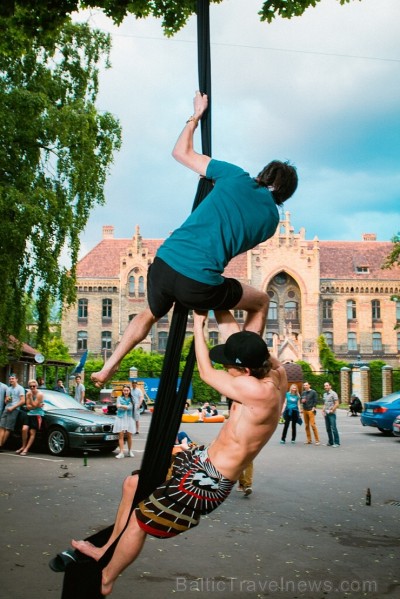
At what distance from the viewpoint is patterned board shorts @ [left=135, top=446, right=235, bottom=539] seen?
12.1ft

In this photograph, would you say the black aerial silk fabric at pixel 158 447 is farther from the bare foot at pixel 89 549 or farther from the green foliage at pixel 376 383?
the green foliage at pixel 376 383

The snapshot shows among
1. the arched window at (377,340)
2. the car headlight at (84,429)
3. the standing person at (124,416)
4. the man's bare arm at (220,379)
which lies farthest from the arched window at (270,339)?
the man's bare arm at (220,379)

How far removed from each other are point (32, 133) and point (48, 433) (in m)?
8.06

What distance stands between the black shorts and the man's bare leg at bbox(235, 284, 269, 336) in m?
0.10

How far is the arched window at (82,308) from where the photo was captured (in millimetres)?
63781

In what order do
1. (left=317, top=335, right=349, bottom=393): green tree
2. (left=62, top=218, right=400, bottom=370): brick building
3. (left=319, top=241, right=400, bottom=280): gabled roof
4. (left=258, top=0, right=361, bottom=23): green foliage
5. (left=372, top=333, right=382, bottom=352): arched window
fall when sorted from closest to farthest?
1. (left=258, top=0, right=361, bottom=23): green foliage
2. (left=317, top=335, right=349, bottom=393): green tree
3. (left=62, top=218, right=400, bottom=370): brick building
4. (left=372, top=333, right=382, bottom=352): arched window
5. (left=319, top=241, right=400, bottom=280): gabled roof

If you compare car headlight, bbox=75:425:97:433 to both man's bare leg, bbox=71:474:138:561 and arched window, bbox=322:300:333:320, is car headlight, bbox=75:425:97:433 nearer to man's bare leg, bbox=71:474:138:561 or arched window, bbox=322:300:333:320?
man's bare leg, bbox=71:474:138:561

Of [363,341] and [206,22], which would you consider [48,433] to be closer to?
[206,22]

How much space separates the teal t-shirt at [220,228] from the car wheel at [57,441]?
1335cm

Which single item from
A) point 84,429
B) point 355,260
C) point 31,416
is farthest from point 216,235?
point 355,260

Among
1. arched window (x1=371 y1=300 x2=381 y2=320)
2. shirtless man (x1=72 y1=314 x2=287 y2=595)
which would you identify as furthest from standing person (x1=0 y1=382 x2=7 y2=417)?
arched window (x1=371 y1=300 x2=381 y2=320)

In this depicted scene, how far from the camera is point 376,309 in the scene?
64.6 m

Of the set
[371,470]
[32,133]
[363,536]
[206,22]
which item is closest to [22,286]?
[32,133]

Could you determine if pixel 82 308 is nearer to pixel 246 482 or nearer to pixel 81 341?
pixel 81 341
